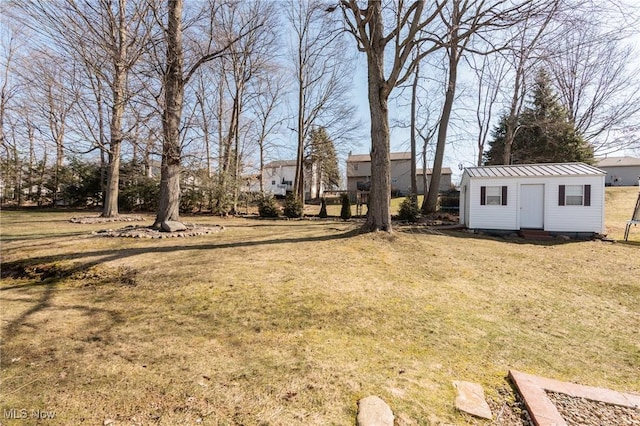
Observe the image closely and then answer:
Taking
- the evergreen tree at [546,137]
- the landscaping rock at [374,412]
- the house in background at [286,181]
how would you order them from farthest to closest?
the house in background at [286,181] → the evergreen tree at [546,137] → the landscaping rock at [374,412]

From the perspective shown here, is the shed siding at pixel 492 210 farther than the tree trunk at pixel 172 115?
Yes

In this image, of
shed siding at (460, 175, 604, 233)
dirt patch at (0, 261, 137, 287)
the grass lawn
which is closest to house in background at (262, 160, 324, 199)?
shed siding at (460, 175, 604, 233)

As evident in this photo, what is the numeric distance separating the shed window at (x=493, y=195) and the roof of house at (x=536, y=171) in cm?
52

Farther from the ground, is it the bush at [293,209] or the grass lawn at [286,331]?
the bush at [293,209]

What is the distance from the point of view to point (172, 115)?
7.59 meters

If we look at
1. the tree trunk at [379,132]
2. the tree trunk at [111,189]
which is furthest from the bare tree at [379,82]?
the tree trunk at [111,189]

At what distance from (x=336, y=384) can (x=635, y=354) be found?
3.00 meters

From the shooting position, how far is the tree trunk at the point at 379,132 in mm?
7867

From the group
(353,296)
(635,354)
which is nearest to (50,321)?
(353,296)

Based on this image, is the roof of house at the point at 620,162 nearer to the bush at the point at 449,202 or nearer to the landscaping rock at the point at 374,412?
the bush at the point at 449,202

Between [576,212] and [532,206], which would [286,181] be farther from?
[576,212]

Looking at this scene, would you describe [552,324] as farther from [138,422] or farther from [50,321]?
[50,321]

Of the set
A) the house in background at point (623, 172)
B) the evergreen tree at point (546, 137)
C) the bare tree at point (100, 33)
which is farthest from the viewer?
the house in background at point (623, 172)
